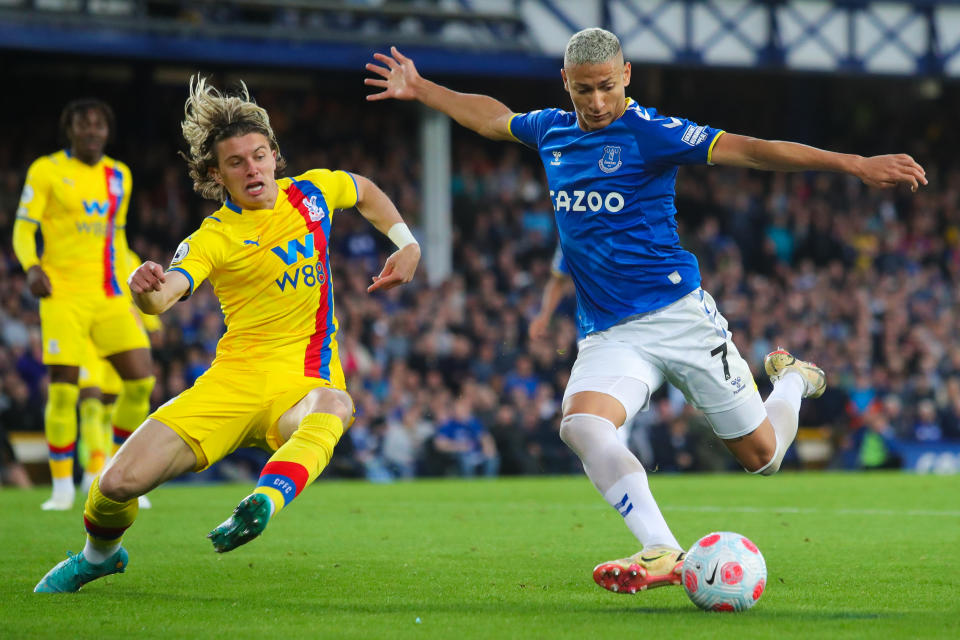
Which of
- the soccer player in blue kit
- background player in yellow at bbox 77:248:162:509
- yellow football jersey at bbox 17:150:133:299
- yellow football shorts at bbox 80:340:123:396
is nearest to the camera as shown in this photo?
the soccer player in blue kit

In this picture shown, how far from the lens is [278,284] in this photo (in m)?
6.55

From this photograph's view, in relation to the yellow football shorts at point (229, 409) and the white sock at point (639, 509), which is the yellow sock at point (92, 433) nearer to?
the yellow football shorts at point (229, 409)

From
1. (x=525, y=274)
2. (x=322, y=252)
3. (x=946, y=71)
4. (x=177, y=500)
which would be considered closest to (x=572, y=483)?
(x=177, y=500)

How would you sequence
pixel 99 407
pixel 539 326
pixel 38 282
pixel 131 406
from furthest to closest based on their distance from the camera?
pixel 99 407 < pixel 131 406 < pixel 38 282 < pixel 539 326

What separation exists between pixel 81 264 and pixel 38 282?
726mm

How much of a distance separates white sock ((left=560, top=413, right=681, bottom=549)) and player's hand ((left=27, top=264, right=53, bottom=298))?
5797 millimetres

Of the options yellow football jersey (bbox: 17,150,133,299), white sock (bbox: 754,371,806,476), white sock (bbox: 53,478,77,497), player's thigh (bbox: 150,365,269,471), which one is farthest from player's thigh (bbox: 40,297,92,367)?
white sock (bbox: 754,371,806,476)

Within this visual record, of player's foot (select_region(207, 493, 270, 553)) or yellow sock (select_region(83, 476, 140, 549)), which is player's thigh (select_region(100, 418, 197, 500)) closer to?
yellow sock (select_region(83, 476, 140, 549))

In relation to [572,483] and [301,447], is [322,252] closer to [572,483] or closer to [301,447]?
[301,447]

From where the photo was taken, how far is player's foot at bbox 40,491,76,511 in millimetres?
10953

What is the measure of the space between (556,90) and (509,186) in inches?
165

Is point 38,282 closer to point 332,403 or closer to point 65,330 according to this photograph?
point 65,330

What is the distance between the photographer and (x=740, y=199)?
27219 mm

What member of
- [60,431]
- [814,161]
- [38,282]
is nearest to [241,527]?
[814,161]
